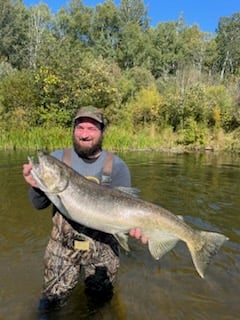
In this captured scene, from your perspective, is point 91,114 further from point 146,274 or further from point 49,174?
point 146,274

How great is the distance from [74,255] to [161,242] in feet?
3.14

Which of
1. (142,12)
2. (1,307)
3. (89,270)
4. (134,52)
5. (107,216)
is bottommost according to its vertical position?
(1,307)

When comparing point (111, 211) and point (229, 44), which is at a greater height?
point (229, 44)

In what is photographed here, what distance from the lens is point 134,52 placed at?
65.1 meters

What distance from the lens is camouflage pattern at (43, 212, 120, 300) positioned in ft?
13.5

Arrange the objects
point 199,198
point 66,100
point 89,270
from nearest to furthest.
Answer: point 89,270
point 199,198
point 66,100

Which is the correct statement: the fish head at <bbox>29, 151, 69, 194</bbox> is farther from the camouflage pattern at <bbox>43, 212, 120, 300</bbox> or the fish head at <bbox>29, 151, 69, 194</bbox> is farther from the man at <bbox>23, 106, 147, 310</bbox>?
the camouflage pattern at <bbox>43, 212, 120, 300</bbox>

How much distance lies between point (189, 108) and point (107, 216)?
1160 inches

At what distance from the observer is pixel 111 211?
143 inches

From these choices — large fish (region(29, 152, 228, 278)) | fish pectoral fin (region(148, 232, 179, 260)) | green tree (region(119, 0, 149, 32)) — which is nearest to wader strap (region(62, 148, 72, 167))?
large fish (region(29, 152, 228, 278))

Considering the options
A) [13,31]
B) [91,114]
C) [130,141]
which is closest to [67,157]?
[91,114]

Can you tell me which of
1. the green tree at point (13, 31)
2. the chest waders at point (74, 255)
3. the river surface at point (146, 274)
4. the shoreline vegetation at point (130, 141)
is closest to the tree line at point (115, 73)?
the green tree at point (13, 31)

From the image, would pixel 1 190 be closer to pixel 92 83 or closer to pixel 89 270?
pixel 89 270

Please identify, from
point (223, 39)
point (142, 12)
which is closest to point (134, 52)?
point (142, 12)
